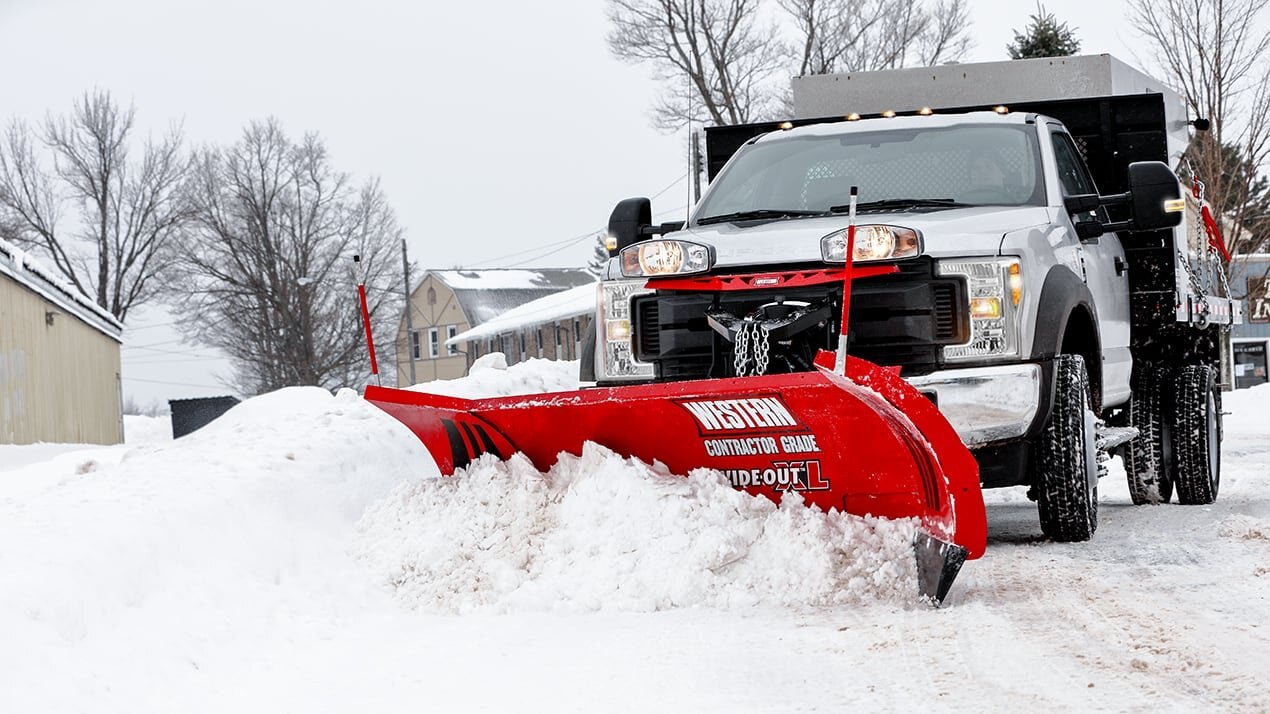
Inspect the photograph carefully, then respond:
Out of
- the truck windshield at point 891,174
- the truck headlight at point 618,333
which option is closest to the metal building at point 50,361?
the truck windshield at point 891,174

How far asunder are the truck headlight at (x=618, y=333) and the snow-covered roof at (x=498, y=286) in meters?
57.9

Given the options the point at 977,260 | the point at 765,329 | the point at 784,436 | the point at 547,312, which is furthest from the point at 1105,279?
the point at 547,312

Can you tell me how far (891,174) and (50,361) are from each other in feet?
63.8

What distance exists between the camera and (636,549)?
17.0 feet

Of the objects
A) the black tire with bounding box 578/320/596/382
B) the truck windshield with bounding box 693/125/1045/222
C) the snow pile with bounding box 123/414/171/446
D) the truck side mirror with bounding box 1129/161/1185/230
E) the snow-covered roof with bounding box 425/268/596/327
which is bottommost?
the snow pile with bounding box 123/414/171/446

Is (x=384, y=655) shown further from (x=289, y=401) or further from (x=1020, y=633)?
(x=289, y=401)

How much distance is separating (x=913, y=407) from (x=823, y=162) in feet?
8.51

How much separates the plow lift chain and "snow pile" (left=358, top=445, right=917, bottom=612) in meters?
0.49

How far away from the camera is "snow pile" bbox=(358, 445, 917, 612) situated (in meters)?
5.05

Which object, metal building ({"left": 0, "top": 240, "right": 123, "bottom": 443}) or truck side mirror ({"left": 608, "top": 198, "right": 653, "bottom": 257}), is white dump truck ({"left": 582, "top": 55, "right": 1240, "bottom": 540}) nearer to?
truck side mirror ({"left": 608, "top": 198, "right": 653, "bottom": 257})

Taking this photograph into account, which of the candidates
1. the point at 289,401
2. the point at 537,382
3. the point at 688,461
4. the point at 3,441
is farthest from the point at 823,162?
the point at 3,441

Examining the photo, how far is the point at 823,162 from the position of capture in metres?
7.12

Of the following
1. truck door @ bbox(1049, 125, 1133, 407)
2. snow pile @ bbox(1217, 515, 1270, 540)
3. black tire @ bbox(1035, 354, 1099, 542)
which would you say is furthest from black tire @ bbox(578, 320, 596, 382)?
snow pile @ bbox(1217, 515, 1270, 540)

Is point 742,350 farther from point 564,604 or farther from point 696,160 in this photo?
point 696,160
